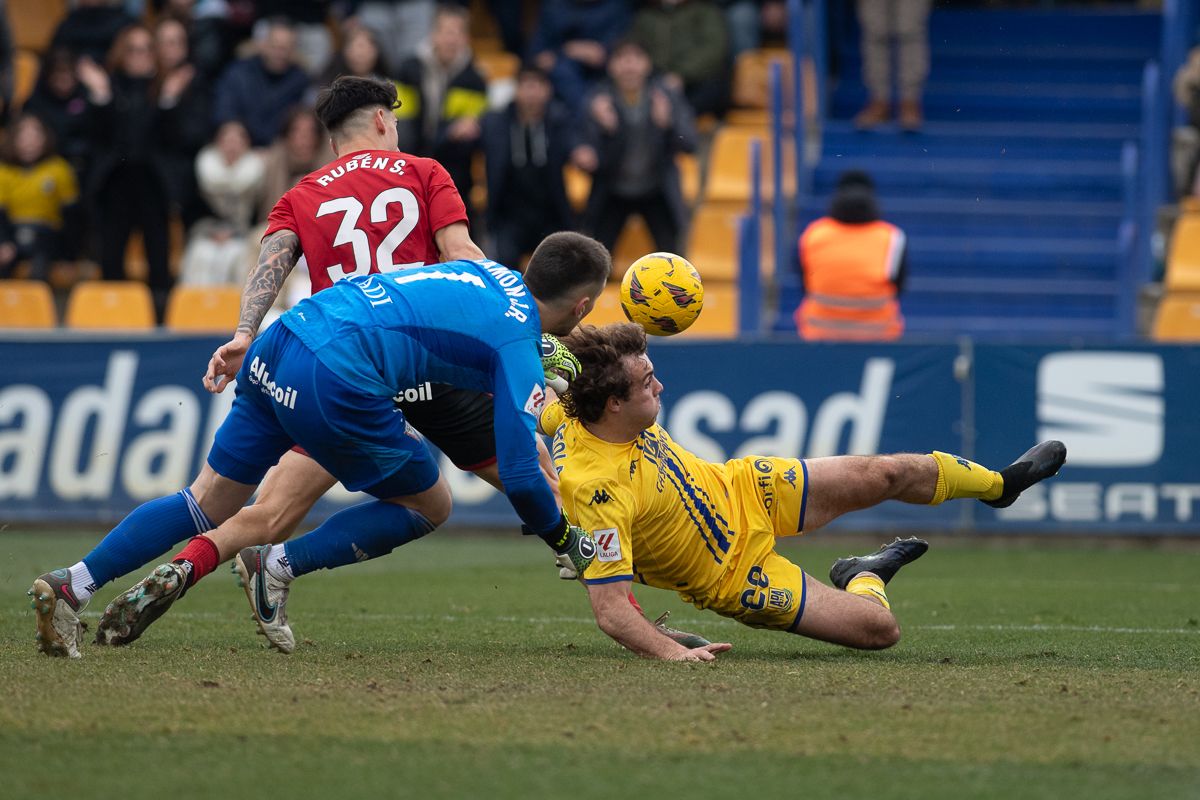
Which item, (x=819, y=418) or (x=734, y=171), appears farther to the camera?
(x=734, y=171)

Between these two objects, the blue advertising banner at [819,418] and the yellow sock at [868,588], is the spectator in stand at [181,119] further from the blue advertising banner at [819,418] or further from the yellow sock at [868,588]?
the yellow sock at [868,588]

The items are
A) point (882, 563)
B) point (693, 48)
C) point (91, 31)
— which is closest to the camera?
point (882, 563)

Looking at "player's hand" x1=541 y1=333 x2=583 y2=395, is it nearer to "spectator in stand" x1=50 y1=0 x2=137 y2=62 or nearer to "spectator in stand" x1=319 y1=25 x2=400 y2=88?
"spectator in stand" x1=319 y1=25 x2=400 y2=88

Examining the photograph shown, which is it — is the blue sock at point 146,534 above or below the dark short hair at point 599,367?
below

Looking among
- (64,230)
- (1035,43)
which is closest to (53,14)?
(64,230)

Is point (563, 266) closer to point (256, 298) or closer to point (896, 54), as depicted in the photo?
point (256, 298)

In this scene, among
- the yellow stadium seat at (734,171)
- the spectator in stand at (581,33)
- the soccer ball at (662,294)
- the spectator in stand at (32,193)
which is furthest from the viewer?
the spectator in stand at (581,33)

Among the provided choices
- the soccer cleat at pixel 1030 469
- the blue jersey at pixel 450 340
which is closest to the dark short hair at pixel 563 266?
the blue jersey at pixel 450 340

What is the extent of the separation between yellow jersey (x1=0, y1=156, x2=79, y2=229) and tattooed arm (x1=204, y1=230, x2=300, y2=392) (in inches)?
380

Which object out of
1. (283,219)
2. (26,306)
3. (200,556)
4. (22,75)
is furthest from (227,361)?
(22,75)

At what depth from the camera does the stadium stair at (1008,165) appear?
15.3 meters

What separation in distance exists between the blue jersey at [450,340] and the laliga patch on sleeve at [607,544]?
0.92 feet

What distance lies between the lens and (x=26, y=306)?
1512cm

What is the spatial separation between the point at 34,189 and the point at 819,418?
7.68m
